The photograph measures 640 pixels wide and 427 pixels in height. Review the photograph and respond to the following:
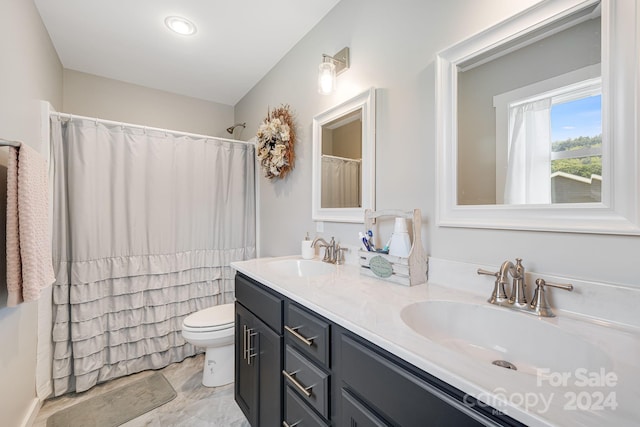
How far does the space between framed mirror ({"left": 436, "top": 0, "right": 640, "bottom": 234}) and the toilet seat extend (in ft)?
4.96

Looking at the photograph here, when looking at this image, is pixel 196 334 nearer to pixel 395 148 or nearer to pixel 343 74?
pixel 395 148

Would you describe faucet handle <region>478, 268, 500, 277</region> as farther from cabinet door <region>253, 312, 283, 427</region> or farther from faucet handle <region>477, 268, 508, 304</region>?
cabinet door <region>253, 312, 283, 427</region>

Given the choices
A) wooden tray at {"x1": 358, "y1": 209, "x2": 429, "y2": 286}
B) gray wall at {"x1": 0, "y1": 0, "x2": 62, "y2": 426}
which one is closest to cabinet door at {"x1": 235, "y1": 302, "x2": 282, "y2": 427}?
wooden tray at {"x1": 358, "y1": 209, "x2": 429, "y2": 286}

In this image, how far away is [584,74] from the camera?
0.78 m

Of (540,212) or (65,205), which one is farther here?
(65,205)

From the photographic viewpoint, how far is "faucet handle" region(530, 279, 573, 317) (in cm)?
77

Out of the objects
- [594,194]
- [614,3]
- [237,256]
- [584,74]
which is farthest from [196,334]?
[614,3]

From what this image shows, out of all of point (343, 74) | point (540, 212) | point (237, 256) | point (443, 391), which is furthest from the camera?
point (237, 256)

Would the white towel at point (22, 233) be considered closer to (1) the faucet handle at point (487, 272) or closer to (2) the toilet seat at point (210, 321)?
(2) the toilet seat at point (210, 321)

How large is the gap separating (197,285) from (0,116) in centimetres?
158

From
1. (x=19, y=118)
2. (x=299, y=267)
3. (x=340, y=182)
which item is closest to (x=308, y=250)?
(x=299, y=267)

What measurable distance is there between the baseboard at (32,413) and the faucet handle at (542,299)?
240cm

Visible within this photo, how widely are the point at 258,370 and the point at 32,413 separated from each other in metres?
1.39

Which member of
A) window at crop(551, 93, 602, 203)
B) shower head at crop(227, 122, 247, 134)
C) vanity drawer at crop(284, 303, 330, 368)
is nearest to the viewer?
window at crop(551, 93, 602, 203)
